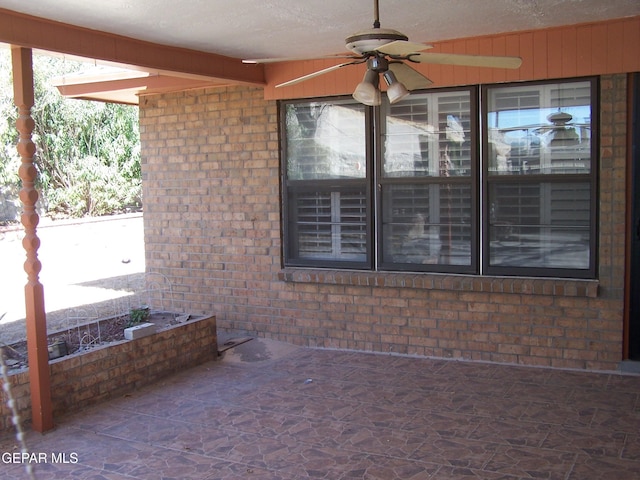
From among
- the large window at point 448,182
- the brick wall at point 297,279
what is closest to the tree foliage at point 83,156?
the brick wall at point 297,279

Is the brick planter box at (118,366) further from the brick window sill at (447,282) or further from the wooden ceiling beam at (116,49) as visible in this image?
the wooden ceiling beam at (116,49)

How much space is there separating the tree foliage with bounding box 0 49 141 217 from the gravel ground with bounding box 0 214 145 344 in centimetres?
107

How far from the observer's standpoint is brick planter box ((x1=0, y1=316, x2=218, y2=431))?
471 centimetres

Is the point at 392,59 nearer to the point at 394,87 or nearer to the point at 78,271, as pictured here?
the point at 394,87

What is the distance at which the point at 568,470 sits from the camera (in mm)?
3834

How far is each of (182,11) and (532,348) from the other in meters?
3.93

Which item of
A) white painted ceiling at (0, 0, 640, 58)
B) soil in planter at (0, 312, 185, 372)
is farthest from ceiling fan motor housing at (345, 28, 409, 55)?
soil in planter at (0, 312, 185, 372)

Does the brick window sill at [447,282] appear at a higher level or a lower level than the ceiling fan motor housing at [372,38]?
lower

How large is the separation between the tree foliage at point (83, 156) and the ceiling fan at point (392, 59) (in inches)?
653

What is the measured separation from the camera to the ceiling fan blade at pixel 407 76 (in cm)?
353

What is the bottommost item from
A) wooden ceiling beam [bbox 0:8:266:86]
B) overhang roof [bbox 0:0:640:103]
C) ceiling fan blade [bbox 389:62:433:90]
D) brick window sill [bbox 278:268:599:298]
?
brick window sill [bbox 278:268:599:298]

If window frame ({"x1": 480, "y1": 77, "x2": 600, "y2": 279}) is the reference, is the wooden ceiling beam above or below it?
above

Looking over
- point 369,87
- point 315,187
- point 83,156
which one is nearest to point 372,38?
point 369,87

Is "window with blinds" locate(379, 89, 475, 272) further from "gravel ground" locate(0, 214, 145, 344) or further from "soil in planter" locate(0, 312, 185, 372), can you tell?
"gravel ground" locate(0, 214, 145, 344)
